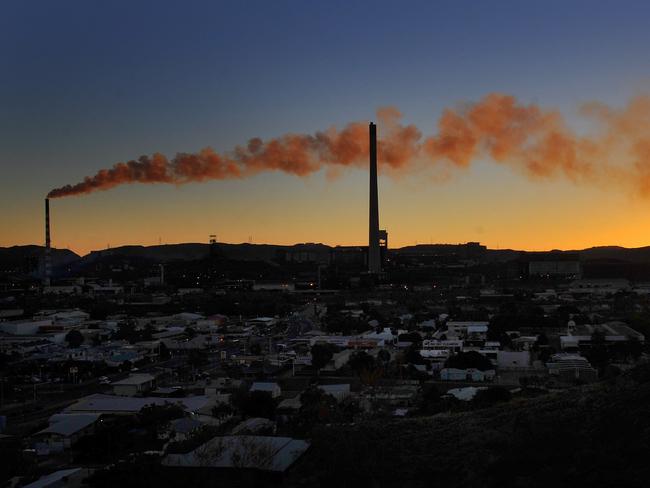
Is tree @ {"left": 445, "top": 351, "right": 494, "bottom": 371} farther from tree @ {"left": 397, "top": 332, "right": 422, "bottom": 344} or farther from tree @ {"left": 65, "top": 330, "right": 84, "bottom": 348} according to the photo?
tree @ {"left": 65, "top": 330, "right": 84, "bottom": 348}

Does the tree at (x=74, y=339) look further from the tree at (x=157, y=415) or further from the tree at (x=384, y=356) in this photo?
the tree at (x=157, y=415)

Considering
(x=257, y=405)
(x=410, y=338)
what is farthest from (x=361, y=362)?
(x=257, y=405)

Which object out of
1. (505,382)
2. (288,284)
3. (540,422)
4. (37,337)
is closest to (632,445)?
(540,422)

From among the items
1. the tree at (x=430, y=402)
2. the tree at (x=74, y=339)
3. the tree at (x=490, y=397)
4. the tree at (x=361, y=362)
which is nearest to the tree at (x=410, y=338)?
the tree at (x=361, y=362)

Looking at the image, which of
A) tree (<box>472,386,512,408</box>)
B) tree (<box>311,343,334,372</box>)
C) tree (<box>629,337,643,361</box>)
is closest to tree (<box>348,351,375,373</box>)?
tree (<box>311,343,334,372</box>)

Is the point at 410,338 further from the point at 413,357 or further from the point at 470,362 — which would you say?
the point at 470,362

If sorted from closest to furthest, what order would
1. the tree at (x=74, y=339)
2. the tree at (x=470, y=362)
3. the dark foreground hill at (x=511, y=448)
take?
the dark foreground hill at (x=511, y=448) < the tree at (x=470, y=362) < the tree at (x=74, y=339)
